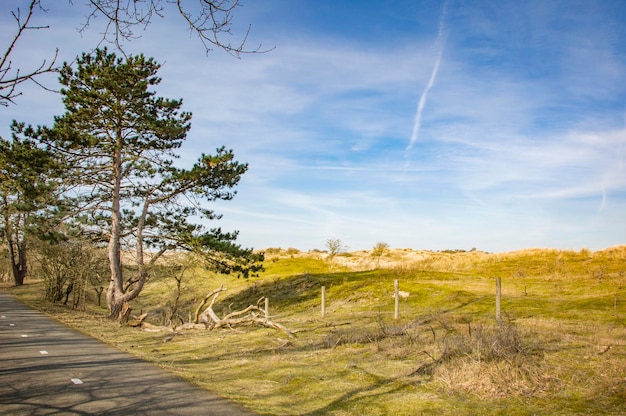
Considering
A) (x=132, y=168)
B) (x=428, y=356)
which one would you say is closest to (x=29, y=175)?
(x=132, y=168)

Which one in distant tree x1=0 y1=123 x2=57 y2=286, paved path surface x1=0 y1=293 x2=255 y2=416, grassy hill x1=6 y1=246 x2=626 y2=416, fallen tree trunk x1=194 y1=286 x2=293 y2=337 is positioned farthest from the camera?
distant tree x1=0 y1=123 x2=57 y2=286

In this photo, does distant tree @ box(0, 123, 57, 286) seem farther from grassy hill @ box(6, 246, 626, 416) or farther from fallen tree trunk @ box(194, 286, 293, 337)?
fallen tree trunk @ box(194, 286, 293, 337)

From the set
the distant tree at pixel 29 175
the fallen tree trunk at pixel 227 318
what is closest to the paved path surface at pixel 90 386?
the fallen tree trunk at pixel 227 318

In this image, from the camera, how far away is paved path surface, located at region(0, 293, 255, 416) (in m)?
6.71

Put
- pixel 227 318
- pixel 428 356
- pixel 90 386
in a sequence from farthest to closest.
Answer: pixel 227 318 → pixel 428 356 → pixel 90 386

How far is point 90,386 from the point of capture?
26.4 feet

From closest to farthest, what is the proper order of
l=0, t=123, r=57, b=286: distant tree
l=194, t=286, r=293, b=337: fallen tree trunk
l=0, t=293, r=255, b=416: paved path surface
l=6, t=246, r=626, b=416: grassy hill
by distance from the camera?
l=0, t=293, r=255, b=416: paved path surface, l=6, t=246, r=626, b=416: grassy hill, l=194, t=286, r=293, b=337: fallen tree trunk, l=0, t=123, r=57, b=286: distant tree

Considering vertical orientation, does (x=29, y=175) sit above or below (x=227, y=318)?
above

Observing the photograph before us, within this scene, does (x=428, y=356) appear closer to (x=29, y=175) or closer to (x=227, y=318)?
(x=227, y=318)

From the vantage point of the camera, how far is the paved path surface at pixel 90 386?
22.0ft

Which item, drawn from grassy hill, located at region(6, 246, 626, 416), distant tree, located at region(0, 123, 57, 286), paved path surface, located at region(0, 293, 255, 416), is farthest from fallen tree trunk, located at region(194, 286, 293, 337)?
distant tree, located at region(0, 123, 57, 286)

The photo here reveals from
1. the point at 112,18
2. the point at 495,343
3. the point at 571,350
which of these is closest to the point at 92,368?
the point at 112,18

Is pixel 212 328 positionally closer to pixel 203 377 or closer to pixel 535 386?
pixel 203 377

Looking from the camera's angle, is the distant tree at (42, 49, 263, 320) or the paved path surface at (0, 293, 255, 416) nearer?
the paved path surface at (0, 293, 255, 416)
